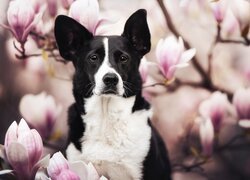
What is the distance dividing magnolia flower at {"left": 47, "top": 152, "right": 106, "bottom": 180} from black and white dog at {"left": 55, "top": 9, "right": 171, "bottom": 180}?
5.1 inches

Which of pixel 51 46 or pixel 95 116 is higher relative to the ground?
pixel 51 46

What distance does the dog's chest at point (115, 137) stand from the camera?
3.29 feet

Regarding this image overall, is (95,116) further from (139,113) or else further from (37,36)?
(37,36)

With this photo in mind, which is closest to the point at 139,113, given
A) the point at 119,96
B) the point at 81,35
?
the point at 119,96

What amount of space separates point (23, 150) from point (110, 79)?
194 mm

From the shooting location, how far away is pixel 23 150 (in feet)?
2.74

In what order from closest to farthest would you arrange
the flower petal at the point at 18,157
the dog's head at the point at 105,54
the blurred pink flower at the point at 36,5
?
the flower petal at the point at 18,157 < the dog's head at the point at 105,54 < the blurred pink flower at the point at 36,5

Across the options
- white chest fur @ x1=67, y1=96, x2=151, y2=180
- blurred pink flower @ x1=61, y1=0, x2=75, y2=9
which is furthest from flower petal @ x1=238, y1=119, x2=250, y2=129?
blurred pink flower @ x1=61, y1=0, x2=75, y2=9

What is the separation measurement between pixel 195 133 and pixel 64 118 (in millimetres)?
301

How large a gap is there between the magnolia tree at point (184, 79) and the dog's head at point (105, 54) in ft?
0.22

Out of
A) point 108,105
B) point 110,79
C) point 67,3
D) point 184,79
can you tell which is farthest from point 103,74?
point 184,79

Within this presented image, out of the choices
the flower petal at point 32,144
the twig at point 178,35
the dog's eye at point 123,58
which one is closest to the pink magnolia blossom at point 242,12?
the twig at point 178,35

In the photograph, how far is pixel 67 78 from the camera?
3.85 feet

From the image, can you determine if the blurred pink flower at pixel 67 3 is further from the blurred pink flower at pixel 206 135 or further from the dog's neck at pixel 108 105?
the blurred pink flower at pixel 206 135
